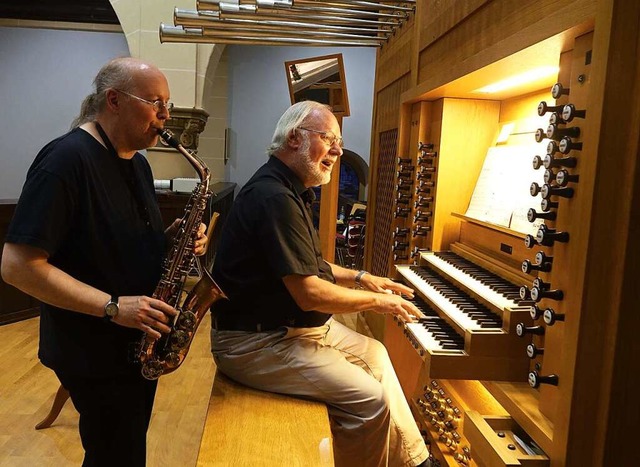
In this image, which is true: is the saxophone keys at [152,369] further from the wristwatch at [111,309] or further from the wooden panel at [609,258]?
the wooden panel at [609,258]

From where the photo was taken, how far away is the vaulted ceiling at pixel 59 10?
8.71m

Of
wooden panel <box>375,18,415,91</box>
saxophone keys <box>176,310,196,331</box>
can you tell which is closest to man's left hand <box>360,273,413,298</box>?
saxophone keys <box>176,310,196,331</box>

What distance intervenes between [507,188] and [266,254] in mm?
1143

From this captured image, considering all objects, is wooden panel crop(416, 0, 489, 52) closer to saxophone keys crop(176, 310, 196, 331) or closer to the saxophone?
the saxophone

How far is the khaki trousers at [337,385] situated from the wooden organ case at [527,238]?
25 cm

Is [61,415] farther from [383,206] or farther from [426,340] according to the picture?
[383,206]

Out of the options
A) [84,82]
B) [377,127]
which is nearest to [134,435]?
[377,127]

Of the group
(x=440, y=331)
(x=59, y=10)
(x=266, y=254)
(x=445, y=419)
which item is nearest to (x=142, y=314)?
(x=266, y=254)

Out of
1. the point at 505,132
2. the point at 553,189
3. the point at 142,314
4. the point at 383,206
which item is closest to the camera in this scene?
the point at 553,189

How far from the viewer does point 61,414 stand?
336 cm

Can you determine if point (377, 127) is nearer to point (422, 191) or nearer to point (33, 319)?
point (422, 191)

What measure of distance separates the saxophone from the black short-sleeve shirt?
93 mm

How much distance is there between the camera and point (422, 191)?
312 cm

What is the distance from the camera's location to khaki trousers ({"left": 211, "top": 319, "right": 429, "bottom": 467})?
→ 2.10 m
